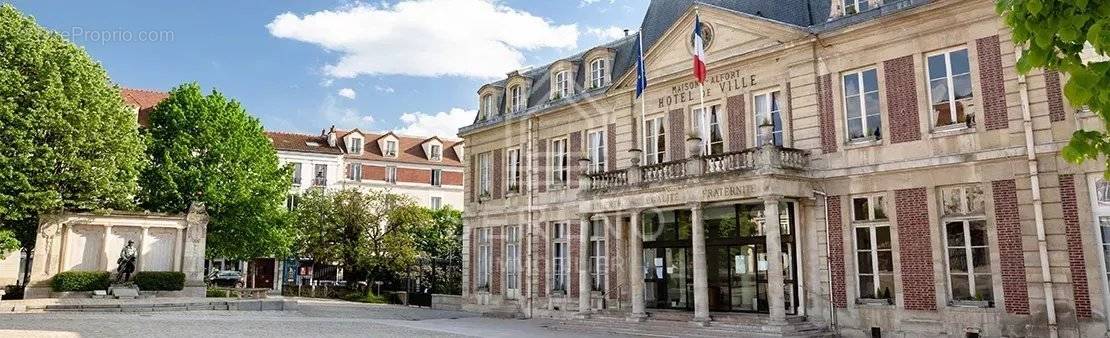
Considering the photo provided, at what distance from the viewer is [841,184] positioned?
16.8m

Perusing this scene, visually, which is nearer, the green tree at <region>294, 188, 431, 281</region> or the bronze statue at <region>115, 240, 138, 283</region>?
the bronze statue at <region>115, 240, 138, 283</region>

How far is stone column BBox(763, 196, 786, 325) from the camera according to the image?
52.7ft

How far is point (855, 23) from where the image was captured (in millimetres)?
16578

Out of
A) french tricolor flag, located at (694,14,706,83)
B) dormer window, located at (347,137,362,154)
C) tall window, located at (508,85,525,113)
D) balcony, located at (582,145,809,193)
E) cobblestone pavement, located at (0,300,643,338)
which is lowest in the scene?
cobblestone pavement, located at (0,300,643,338)

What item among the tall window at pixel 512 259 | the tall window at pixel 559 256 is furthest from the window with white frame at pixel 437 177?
the tall window at pixel 559 256

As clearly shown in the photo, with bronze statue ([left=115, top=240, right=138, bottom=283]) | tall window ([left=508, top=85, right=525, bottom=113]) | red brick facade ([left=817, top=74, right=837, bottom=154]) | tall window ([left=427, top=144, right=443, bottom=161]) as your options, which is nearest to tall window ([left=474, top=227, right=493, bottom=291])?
tall window ([left=508, top=85, right=525, bottom=113])

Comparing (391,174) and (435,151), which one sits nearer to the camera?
(391,174)

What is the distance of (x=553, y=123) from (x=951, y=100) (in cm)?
1263

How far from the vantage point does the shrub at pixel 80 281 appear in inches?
971

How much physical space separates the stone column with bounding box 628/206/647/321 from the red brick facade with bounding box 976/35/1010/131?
8.05 m

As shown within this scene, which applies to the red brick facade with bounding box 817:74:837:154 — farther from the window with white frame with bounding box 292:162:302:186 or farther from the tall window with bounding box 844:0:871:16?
the window with white frame with bounding box 292:162:302:186

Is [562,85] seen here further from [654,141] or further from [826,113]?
[826,113]

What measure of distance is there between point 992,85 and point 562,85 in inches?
526

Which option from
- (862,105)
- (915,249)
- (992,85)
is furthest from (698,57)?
(915,249)
